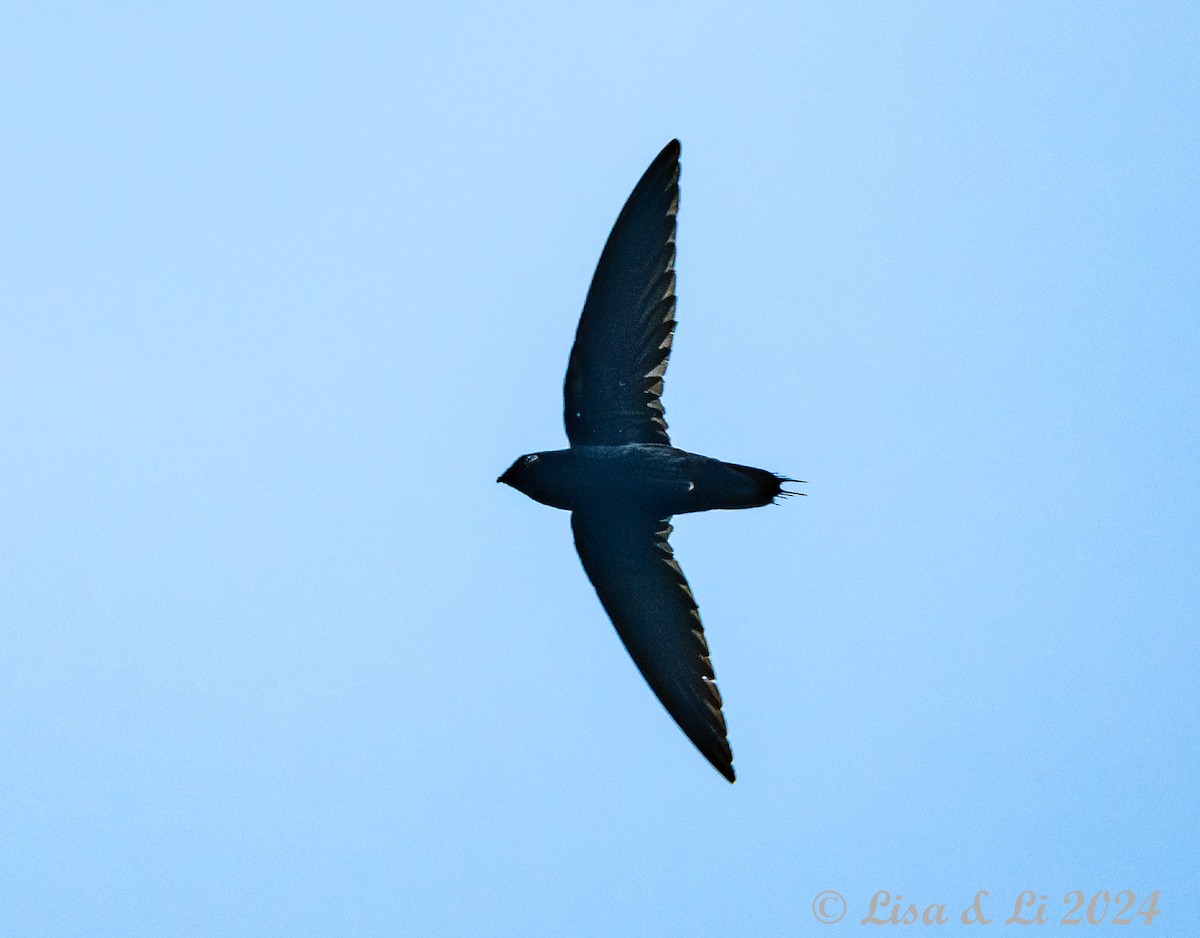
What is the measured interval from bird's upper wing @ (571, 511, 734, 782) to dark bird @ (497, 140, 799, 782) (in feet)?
0.05

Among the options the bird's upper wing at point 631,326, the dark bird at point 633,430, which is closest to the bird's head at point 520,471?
the dark bird at point 633,430

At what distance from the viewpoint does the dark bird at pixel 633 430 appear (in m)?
10.5

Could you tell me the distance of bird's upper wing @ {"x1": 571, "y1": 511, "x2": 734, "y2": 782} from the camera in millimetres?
10920

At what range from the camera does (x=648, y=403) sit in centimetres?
1066

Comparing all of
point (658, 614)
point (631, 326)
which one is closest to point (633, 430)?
point (631, 326)

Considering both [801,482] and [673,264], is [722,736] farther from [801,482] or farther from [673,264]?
[673,264]

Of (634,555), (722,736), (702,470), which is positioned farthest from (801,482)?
(722,736)

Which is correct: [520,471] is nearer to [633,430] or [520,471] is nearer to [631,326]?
[633,430]

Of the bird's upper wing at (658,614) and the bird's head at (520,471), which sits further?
the bird's upper wing at (658,614)

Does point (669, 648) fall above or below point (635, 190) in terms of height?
below

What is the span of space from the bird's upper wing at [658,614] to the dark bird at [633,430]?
16 millimetres

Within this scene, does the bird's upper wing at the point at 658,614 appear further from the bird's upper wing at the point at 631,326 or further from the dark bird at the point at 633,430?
the bird's upper wing at the point at 631,326

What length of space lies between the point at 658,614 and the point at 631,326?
231cm

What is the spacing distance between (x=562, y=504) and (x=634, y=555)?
75cm
